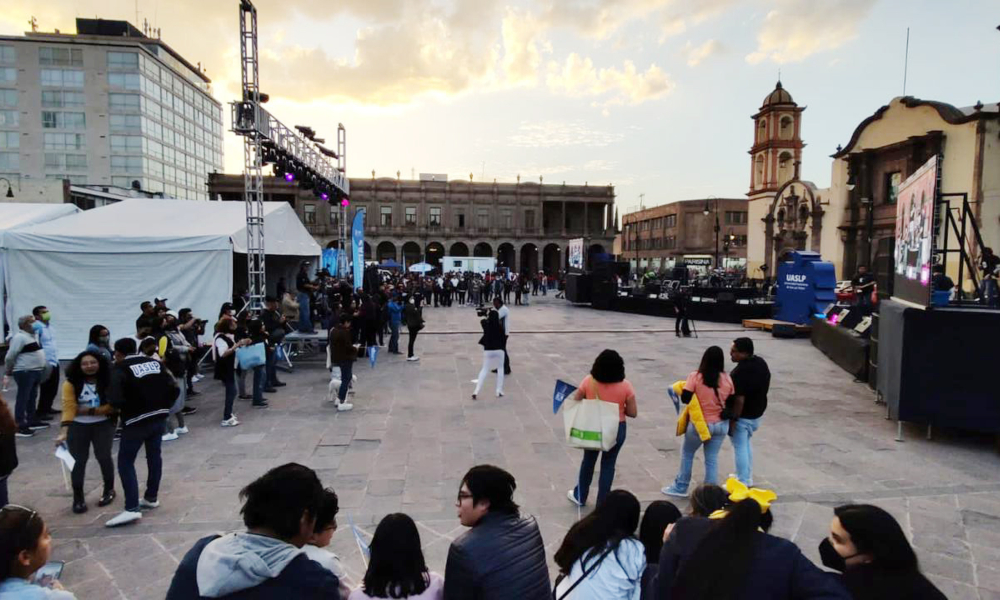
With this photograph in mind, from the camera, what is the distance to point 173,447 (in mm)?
6359

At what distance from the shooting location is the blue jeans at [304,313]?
12.6 metres

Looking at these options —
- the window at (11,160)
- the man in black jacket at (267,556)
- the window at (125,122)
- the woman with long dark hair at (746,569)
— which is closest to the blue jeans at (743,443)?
the woman with long dark hair at (746,569)

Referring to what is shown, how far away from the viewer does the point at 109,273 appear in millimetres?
11391

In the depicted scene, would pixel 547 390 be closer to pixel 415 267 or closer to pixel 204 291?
pixel 204 291

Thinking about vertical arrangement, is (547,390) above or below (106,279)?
below

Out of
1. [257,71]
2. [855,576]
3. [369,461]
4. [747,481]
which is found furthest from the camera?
[257,71]

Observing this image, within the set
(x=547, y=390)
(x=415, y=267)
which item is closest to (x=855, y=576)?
(x=547, y=390)

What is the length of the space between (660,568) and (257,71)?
1203 cm

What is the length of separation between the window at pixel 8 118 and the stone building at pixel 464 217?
1944cm

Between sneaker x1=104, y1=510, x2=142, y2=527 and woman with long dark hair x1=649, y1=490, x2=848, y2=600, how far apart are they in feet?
14.5

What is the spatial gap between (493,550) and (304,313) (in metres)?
11.6

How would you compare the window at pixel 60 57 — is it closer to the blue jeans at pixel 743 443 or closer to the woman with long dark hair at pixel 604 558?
the blue jeans at pixel 743 443

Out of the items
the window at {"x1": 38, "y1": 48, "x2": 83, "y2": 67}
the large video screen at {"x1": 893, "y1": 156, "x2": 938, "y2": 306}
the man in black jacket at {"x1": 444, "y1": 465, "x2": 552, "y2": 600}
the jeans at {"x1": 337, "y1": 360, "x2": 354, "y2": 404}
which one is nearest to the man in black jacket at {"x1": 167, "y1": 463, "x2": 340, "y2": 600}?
the man in black jacket at {"x1": 444, "y1": 465, "x2": 552, "y2": 600}

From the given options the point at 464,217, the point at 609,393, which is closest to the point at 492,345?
the point at 609,393
